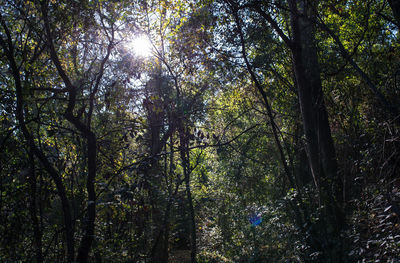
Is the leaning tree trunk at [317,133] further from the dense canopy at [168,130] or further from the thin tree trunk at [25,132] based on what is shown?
the thin tree trunk at [25,132]

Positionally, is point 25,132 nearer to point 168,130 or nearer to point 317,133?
point 168,130

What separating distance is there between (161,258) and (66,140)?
483 cm

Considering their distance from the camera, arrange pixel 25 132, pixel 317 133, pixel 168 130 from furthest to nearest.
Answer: pixel 168 130, pixel 317 133, pixel 25 132

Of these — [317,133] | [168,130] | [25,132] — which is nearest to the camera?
[25,132]

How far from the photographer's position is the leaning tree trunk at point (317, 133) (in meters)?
4.71

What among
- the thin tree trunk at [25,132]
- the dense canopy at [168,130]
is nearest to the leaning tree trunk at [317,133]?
the dense canopy at [168,130]

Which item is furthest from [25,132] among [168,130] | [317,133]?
[317,133]

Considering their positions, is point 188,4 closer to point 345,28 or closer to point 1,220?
point 1,220

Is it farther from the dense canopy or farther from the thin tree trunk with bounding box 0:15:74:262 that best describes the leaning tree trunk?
the thin tree trunk with bounding box 0:15:74:262

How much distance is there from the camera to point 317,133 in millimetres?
5703

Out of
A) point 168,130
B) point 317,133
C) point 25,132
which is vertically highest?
point 168,130

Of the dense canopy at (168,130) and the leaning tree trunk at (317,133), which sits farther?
the leaning tree trunk at (317,133)

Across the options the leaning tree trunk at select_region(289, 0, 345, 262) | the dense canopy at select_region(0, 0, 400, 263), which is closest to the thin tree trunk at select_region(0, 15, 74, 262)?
the dense canopy at select_region(0, 0, 400, 263)

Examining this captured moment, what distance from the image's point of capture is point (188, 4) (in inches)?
240
